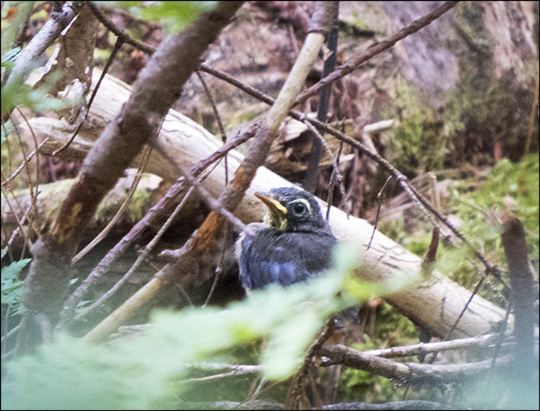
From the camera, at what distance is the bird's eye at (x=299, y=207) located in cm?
167

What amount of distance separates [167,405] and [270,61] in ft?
9.08

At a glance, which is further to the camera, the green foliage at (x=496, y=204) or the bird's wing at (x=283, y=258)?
the green foliage at (x=496, y=204)

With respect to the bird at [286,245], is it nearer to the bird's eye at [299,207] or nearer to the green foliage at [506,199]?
the bird's eye at [299,207]

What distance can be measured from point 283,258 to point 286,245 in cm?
7

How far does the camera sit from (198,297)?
2479 millimetres

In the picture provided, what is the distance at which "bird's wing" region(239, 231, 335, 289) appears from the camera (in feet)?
4.60

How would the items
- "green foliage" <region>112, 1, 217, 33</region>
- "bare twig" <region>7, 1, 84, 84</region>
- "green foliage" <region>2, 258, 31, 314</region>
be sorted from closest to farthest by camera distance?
A: "green foliage" <region>112, 1, 217, 33</region> → "green foliage" <region>2, 258, 31, 314</region> → "bare twig" <region>7, 1, 84, 84</region>

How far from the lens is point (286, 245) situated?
1535mm

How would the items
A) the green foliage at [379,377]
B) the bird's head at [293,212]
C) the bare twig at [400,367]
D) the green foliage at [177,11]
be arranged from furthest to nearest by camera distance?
the green foliage at [379,377] → the bird's head at [293,212] → the bare twig at [400,367] → the green foliage at [177,11]

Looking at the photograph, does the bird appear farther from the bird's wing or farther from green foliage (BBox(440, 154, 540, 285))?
green foliage (BBox(440, 154, 540, 285))

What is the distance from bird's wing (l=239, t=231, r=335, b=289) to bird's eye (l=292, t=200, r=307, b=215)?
9 cm

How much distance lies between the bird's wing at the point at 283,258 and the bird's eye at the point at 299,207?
0.30 ft

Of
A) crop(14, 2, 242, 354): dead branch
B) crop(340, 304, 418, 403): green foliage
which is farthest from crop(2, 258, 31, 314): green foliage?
crop(340, 304, 418, 403): green foliage

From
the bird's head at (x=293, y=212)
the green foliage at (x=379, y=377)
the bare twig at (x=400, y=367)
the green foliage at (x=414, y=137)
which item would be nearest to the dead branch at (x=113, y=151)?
the bare twig at (x=400, y=367)
